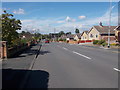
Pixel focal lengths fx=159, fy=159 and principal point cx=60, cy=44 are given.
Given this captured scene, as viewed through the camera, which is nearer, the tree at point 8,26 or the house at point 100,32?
the tree at point 8,26

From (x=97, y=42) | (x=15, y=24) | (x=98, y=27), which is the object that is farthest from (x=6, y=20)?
(x=98, y=27)

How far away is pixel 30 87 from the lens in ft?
19.4

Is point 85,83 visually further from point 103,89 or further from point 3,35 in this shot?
point 3,35

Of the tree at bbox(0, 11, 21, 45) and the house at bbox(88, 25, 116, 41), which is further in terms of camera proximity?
the house at bbox(88, 25, 116, 41)

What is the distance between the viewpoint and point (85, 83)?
629 centimetres

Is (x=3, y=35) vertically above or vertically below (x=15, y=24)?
below

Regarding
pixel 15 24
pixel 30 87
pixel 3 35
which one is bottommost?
pixel 30 87

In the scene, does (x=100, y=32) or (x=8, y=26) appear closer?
(x=8, y=26)

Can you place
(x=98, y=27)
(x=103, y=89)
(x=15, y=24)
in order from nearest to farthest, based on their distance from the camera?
(x=103, y=89) < (x=15, y=24) < (x=98, y=27)

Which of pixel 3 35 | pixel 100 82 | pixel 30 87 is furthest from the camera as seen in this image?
pixel 3 35

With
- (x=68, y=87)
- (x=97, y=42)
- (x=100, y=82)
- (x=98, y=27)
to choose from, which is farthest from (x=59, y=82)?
(x=98, y=27)

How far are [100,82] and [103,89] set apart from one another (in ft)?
2.86

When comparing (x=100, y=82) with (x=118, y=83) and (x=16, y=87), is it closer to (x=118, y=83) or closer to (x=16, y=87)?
(x=118, y=83)

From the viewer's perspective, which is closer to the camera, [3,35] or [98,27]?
[3,35]
